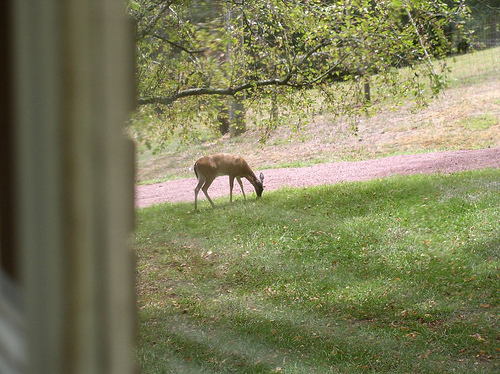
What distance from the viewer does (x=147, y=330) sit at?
14.6 ft

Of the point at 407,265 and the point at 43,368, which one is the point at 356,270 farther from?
the point at 43,368

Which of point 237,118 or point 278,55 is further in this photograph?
point 237,118

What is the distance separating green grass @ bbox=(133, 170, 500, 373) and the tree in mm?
1374

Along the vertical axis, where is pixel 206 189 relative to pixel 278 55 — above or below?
below

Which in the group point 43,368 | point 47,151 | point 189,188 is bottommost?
point 189,188

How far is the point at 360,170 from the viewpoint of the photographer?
7.35 metres

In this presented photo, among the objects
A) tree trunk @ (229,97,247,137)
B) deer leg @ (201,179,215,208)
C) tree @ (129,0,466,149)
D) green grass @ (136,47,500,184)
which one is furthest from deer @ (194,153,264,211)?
tree @ (129,0,466,149)

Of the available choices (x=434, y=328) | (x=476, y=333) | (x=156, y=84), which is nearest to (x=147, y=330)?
(x=156, y=84)

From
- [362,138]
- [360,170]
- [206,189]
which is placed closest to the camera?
[206,189]

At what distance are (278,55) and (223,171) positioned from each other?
6.18 feet

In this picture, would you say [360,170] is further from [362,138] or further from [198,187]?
[198,187]

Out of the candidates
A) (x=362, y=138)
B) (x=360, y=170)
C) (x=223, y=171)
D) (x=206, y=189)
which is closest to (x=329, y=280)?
(x=206, y=189)

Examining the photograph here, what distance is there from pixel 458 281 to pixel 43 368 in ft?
16.2

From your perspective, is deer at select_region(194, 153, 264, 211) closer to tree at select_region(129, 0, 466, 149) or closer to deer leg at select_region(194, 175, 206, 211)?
deer leg at select_region(194, 175, 206, 211)
